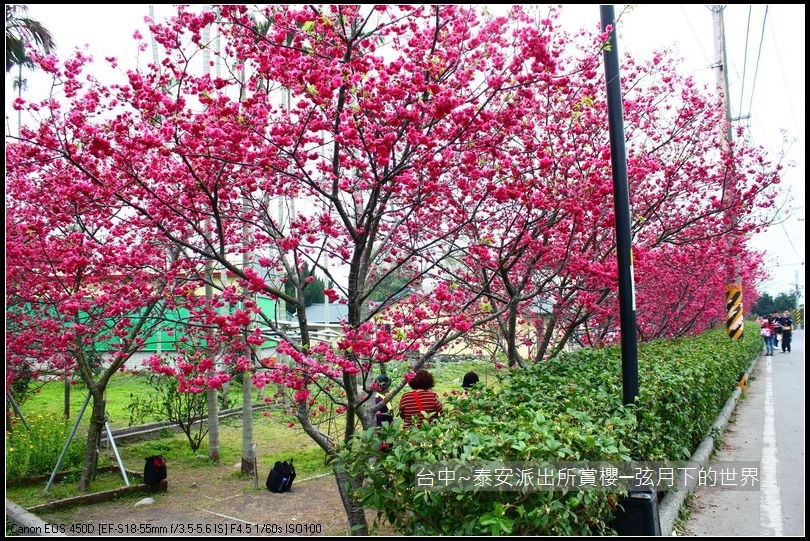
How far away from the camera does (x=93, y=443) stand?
7.70 m

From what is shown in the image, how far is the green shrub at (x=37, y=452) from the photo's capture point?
25.9 ft

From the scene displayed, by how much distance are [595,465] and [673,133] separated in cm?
657

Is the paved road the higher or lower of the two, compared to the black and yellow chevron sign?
lower

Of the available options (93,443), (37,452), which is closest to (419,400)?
(93,443)

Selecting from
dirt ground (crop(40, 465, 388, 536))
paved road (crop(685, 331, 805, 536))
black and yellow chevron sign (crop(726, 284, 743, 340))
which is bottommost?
dirt ground (crop(40, 465, 388, 536))

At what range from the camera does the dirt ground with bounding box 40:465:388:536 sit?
239 inches

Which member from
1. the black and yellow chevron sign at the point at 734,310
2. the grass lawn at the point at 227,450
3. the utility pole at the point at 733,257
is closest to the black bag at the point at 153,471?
the grass lawn at the point at 227,450

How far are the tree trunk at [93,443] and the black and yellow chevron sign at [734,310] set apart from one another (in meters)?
13.0

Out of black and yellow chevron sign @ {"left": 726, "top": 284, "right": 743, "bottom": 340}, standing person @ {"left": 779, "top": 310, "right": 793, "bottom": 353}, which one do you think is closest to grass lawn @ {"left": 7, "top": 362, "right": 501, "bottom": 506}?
black and yellow chevron sign @ {"left": 726, "top": 284, "right": 743, "bottom": 340}

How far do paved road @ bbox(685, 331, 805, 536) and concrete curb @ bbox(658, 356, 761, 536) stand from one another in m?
0.15

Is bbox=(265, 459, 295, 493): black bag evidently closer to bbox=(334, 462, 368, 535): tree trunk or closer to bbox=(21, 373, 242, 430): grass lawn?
bbox=(334, 462, 368, 535): tree trunk

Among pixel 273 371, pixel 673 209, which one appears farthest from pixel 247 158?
pixel 673 209

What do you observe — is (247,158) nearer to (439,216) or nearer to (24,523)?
(439,216)

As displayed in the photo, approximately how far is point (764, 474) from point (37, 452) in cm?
949
